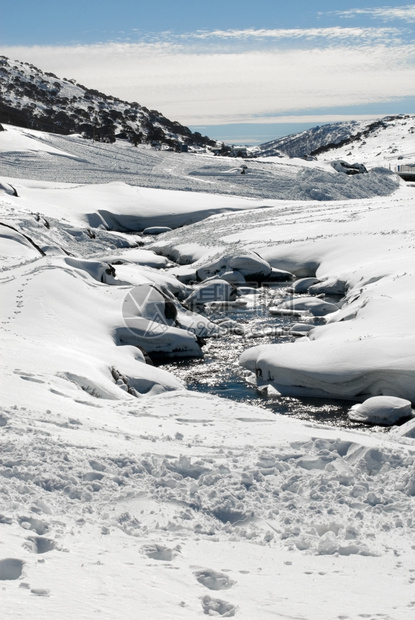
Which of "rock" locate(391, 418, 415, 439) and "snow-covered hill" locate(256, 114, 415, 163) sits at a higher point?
"snow-covered hill" locate(256, 114, 415, 163)

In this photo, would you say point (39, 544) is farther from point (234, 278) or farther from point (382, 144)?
point (382, 144)

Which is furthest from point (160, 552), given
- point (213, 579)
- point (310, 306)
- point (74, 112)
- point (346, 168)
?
point (74, 112)

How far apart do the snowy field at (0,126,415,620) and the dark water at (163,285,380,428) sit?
13.7 inches

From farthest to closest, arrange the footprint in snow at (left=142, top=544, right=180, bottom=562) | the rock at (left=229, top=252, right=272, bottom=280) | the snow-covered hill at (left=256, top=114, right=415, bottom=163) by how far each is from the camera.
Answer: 1. the snow-covered hill at (left=256, top=114, right=415, bottom=163)
2. the rock at (left=229, top=252, right=272, bottom=280)
3. the footprint in snow at (left=142, top=544, right=180, bottom=562)

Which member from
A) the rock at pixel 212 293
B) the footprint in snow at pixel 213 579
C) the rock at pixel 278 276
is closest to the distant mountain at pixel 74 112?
the rock at pixel 278 276

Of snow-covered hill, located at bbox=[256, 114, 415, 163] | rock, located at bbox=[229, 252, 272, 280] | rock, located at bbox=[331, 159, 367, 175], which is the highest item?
snow-covered hill, located at bbox=[256, 114, 415, 163]

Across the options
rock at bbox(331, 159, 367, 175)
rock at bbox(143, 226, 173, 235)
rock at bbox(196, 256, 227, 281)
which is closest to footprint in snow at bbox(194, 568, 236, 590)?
rock at bbox(196, 256, 227, 281)

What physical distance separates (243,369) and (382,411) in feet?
12.8

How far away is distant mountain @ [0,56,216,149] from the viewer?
77875mm

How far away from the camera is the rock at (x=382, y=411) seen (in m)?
12.1

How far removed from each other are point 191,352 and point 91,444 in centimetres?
840

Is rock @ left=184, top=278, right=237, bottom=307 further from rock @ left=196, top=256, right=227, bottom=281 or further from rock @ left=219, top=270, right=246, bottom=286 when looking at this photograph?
rock @ left=196, top=256, right=227, bottom=281

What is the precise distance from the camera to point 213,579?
546 cm

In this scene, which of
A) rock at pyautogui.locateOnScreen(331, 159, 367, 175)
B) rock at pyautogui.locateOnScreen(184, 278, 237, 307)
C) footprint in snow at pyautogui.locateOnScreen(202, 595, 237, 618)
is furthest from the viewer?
rock at pyautogui.locateOnScreen(331, 159, 367, 175)
